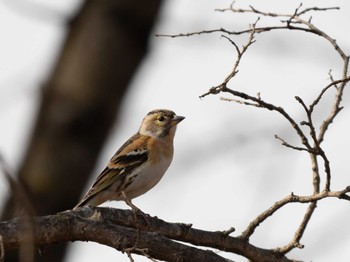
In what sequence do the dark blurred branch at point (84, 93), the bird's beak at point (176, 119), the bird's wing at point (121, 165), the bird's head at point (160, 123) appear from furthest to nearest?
the bird's beak at point (176, 119), the bird's head at point (160, 123), the bird's wing at point (121, 165), the dark blurred branch at point (84, 93)

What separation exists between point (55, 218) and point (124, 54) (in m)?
1.07

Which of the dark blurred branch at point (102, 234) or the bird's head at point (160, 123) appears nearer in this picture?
the dark blurred branch at point (102, 234)

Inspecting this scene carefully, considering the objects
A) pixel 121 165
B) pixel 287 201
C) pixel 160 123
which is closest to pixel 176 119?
pixel 160 123

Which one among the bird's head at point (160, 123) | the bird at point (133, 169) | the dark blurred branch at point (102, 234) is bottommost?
the dark blurred branch at point (102, 234)

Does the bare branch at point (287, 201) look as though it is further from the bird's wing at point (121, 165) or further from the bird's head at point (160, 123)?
the bird's head at point (160, 123)

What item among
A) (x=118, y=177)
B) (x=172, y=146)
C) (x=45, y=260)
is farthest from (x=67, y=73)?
(x=172, y=146)

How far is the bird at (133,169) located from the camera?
7109 millimetres

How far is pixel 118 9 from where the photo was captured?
4402mm

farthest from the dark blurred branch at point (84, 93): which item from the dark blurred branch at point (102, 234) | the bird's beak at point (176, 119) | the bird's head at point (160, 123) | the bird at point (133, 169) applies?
the bird's beak at point (176, 119)

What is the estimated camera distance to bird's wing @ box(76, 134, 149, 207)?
709 cm

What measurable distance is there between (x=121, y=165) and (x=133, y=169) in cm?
21

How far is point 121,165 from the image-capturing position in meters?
7.40

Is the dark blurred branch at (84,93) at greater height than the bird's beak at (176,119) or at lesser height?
lesser

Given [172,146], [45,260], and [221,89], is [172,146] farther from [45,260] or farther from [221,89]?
[221,89]
